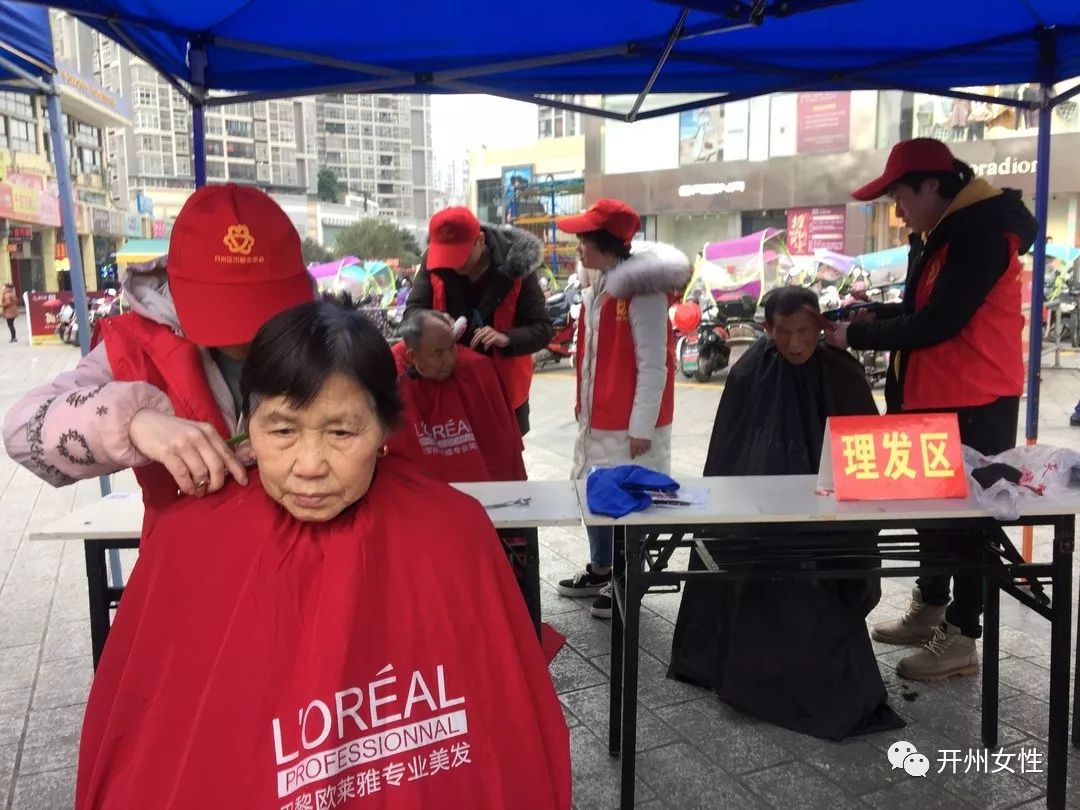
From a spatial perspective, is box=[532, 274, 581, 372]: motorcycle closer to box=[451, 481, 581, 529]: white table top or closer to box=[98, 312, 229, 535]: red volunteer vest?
box=[451, 481, 581, 529]: white table top

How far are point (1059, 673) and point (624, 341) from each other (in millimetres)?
1733

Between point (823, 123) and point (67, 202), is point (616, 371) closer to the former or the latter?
point (67, 202)

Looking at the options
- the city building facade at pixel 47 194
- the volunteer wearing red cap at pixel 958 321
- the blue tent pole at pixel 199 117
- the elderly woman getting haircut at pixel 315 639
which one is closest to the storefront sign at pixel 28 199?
the city building facade at pixel 47 194

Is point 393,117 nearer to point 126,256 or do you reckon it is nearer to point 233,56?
point 126,256

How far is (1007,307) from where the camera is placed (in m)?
2.74

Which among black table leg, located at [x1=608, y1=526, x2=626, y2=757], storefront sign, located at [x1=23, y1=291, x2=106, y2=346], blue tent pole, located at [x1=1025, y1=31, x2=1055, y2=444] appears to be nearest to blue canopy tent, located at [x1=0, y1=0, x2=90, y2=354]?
black table leg, located at [x1=608, y1=526, x2=626, y2=757]

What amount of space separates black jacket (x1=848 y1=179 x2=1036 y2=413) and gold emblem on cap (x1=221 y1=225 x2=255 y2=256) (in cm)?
195

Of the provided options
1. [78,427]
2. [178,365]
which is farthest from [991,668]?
[78,427]

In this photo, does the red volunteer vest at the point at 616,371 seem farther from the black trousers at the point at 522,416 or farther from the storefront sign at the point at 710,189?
the storefront sign at the point at 710,189

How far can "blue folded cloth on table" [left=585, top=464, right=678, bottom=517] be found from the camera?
212cm

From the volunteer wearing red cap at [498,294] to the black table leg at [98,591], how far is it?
1.48m

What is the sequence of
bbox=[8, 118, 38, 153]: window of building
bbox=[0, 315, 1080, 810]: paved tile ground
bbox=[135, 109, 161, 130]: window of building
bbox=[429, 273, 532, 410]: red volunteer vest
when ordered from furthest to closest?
bbox=[135, 109, 161, 130]: window of building
bbox=[8, 118, 38, 153]: window of building
bbox=[429, 273, 532, 410]: red volunteer vest
bbox=[0, 315, 1080, 810]: paved tile ground

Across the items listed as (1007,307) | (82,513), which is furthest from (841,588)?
(82,513)

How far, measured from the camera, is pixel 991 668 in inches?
99.2
